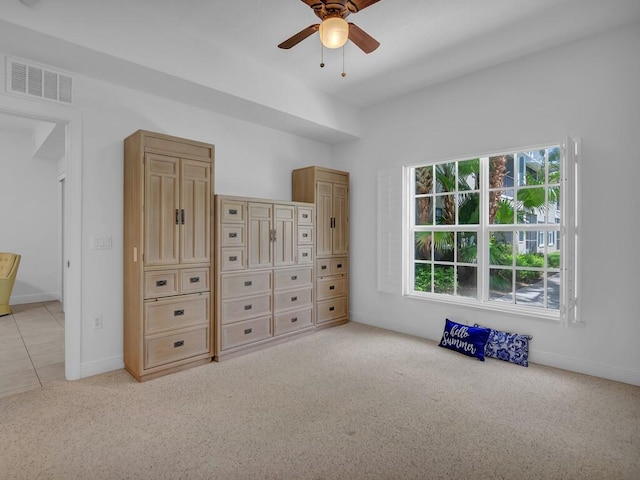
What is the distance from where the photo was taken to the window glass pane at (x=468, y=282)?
3959mm

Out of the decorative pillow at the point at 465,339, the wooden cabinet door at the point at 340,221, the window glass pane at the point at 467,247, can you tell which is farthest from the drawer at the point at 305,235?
the decorative pillow at the point at 465,339

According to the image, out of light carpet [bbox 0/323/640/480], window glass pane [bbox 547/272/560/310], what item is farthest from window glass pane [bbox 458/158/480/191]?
light carpet [bbox 0/323/640/480]

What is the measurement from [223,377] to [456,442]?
1901mm

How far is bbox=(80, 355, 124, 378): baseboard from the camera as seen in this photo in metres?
3.06

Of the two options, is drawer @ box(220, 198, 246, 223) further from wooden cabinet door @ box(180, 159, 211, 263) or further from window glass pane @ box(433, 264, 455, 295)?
window glass pane @ box(433, 264, 455, 295)

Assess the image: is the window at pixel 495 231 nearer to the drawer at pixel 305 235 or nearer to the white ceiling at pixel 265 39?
the white ceiling at pixel 265 39

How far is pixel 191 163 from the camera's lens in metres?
3.29

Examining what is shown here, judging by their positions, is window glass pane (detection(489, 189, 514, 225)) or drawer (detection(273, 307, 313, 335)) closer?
window glass pane (detection(489, 189, 514, 225))

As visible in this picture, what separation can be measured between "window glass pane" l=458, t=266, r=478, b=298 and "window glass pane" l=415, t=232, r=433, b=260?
0.42 metres

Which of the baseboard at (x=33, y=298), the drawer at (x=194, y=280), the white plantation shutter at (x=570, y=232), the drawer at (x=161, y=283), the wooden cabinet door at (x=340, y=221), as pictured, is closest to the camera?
the white plantation shutter at (x=570, y=232)

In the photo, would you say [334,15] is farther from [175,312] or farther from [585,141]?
[175,312]

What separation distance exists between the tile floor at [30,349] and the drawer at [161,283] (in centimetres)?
105

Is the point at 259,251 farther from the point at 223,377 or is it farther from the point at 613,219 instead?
the point at 613,219

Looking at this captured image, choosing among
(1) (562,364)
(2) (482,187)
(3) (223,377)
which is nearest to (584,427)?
(1) (562,364)
